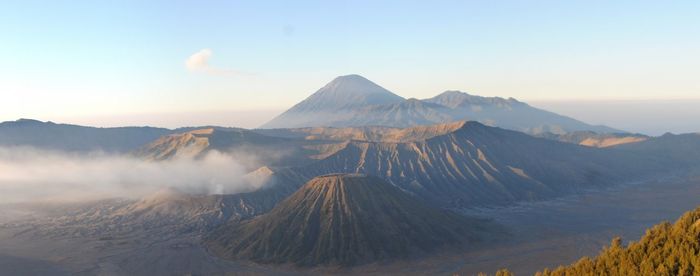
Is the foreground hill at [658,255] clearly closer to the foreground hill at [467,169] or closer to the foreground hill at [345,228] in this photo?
the foreground hill at [345,228]

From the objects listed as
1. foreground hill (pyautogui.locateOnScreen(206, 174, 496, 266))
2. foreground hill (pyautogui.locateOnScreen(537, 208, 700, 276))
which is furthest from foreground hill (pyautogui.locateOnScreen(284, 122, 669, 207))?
foreground hill (pyautogui.locateOnScreen(537, 208, 700, 276))

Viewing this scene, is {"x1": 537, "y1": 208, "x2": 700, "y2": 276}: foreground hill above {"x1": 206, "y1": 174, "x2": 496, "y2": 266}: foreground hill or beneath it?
above

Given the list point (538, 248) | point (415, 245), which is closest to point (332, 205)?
point (415, 245)

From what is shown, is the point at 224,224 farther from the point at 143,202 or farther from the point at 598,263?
the point at 598,263

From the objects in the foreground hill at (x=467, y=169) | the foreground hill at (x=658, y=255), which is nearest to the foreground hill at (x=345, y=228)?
the foreground hill at (x=467, y=169)

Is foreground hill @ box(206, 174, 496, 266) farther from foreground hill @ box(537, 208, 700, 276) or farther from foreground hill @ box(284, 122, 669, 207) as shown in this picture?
foreground hill @ box(537, 208, 700, 276)
